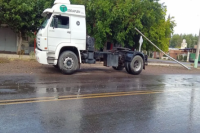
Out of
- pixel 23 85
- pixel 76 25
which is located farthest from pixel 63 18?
pixel 23 85

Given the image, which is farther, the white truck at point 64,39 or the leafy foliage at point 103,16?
the leafy foliage at point 103,16

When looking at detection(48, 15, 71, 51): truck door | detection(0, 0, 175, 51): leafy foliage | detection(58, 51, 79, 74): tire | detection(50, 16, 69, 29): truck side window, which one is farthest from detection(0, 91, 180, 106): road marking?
detection(0, 0, 175, 51): leafy foliage

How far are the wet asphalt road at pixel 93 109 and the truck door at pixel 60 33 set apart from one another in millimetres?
3139

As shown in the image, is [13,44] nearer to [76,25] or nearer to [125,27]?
[125,27]

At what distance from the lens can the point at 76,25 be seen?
40.1 feet

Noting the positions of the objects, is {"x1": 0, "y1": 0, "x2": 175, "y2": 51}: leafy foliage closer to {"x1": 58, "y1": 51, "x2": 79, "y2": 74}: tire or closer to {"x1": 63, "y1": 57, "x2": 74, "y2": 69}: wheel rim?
{"x1": 58, "y1": 51, "x2": 79, "y2": 74}: tire

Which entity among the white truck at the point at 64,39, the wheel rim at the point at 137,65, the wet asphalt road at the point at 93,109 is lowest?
the wet asphalt road at the point at 93,109

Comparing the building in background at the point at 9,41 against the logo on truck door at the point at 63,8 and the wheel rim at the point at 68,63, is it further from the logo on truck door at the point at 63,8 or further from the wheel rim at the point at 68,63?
the wheel rim at the point at 68,63

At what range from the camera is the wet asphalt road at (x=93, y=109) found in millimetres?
5039

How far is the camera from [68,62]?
12094mm

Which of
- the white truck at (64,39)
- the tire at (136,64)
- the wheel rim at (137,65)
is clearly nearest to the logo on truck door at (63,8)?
the white truck at (64,39)

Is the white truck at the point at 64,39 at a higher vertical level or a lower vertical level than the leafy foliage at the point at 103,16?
lower

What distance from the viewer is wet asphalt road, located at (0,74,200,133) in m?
5.04

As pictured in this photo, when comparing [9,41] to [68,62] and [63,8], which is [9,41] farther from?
[68,62]
